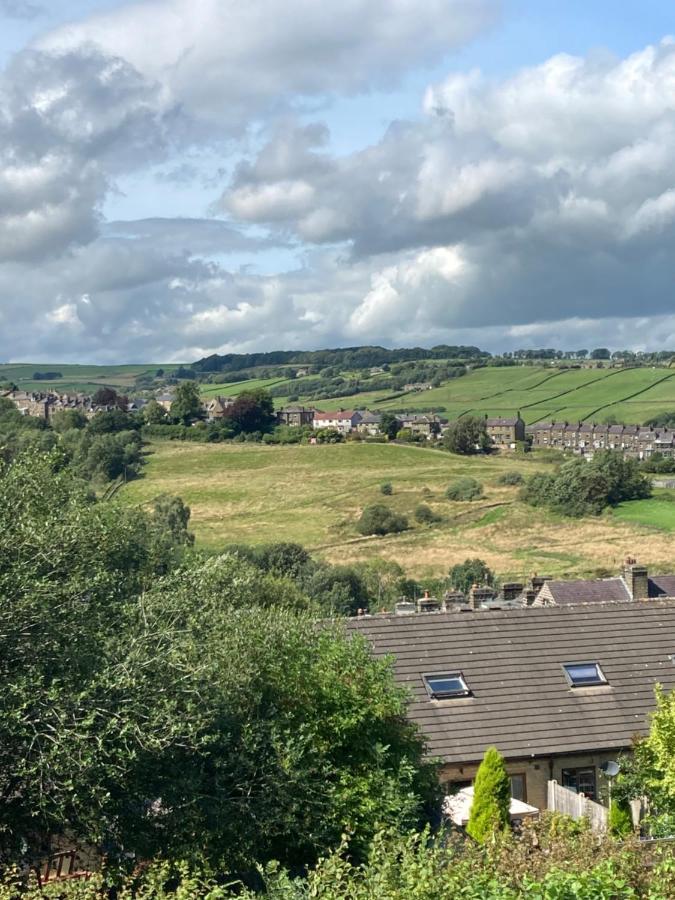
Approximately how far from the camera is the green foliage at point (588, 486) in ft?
339

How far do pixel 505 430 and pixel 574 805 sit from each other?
462 ft

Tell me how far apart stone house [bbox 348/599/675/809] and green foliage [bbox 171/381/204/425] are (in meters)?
129

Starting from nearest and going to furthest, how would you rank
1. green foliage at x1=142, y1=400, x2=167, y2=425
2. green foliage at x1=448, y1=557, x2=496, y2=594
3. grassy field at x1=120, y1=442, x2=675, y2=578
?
green foliage at x1=448, y1=557, x2=496, y2=594 → grassy field at x1=120, y1=442, x2=675, y2=578 → green foliage at x1=142, y1=400, x2=167, y2=425

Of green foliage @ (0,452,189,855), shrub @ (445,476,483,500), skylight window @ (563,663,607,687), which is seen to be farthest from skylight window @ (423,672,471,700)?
shrub @ (445,476,483,500)

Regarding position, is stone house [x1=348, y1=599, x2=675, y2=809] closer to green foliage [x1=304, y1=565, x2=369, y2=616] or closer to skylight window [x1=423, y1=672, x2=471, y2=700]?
skylight window [x1=423, y1=672, x2=471, y2=700]

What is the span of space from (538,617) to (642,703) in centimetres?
374

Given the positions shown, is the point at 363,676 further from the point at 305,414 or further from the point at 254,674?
the point at 305,414

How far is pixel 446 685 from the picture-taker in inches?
1096

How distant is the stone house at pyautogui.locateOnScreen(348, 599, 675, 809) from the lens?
2642 centimetres

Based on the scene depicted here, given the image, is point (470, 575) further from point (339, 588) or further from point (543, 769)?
point (543, 769)

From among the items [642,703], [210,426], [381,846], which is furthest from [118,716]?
[210,426]

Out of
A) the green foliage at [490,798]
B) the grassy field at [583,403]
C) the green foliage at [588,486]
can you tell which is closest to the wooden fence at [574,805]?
the green foliage at [490,798]

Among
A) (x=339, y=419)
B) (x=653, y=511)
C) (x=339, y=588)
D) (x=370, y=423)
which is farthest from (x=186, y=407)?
(x=339, y=588)

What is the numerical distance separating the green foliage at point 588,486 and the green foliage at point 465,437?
31.4 m
